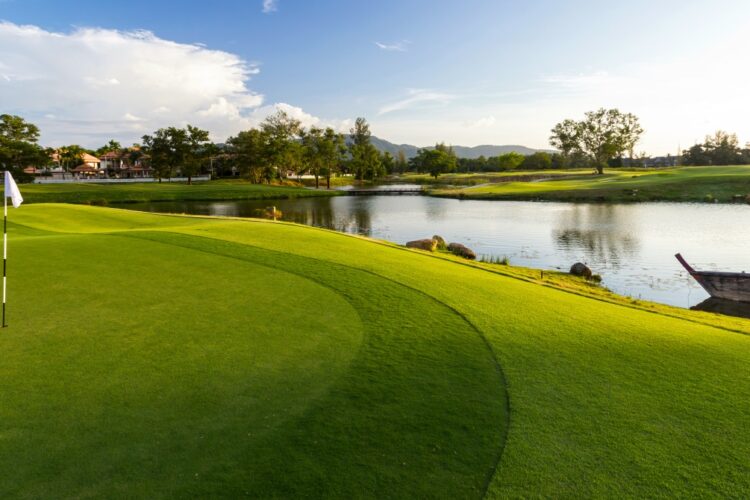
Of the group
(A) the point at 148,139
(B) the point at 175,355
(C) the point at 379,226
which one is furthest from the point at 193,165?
(B) the point at 175,355

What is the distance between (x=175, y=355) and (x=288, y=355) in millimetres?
1634

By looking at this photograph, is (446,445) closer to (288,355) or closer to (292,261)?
(288,355)

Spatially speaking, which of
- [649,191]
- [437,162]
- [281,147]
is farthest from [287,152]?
[649,191]

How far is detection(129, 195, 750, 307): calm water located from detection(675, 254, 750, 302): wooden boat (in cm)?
62

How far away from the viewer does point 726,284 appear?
16.1 m

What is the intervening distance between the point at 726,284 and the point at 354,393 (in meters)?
16.7

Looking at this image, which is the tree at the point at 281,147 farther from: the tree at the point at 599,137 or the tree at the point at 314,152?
the tree at the point at 599,137

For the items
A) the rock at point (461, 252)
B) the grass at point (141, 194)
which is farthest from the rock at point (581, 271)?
the grass at point (141, 194)

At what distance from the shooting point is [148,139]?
92.6 metres

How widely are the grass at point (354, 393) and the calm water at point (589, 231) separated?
12003 millimetres

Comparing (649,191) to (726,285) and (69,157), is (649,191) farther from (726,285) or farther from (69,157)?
(69,157)

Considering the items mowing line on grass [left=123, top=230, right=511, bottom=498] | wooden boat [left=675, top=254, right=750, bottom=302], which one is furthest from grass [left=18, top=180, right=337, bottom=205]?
wooden boat [left=675, top=254, right=750, bottom=302]

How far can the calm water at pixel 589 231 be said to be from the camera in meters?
21.4

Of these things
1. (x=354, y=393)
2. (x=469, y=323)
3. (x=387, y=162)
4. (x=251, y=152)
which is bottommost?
(x=354, y=393)
